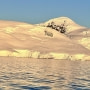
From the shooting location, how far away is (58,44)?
7231cm

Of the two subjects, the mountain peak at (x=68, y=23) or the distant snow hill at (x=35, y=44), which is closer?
the distant snow hill at (x=35, y=44)

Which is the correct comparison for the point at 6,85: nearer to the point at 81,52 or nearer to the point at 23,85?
the point at 23,85

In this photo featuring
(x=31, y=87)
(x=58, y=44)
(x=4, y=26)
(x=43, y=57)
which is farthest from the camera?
(x=4, y=26)

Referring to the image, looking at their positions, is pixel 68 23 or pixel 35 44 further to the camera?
pixel 68 23

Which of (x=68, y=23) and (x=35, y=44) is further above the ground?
(x=68, y=23)

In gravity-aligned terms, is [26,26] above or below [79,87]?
above

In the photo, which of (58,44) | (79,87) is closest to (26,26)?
(58,44)

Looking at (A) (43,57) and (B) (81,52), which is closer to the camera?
(A) (43,57)

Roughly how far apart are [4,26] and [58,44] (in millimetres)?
13473

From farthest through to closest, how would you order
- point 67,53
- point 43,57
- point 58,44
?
point 58,44
point 67,53
point 43,57

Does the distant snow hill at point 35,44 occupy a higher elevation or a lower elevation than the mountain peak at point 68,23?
lower

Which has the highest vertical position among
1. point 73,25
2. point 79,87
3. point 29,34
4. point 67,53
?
point 73,25

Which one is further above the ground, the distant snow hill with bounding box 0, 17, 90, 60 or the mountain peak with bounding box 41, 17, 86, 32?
the mountain peak with bounding box 41, 17, 86, 32

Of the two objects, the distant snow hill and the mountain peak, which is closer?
the distant snow hill
